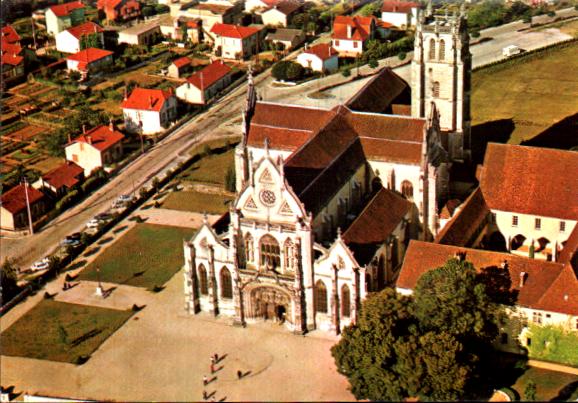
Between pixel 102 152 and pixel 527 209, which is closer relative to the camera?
pixel 527 209

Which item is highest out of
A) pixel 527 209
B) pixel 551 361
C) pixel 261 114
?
pixel 261 114

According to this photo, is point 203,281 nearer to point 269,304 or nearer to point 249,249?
point 249,249

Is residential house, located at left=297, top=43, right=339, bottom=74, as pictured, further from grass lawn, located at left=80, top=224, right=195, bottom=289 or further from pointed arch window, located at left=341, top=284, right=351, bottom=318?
pointed arch window, located at left=341, top=284, right=351, bottom=318

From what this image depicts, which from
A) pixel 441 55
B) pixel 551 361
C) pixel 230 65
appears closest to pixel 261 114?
pixel 441 55

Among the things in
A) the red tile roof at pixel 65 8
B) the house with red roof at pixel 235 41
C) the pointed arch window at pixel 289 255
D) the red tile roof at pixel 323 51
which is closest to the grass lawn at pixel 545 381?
the pointed arch window at pixel 289 255

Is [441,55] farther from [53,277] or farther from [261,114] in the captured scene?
[53,277]

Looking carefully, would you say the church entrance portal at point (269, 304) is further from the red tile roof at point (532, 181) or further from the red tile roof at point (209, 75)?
the red tile roof at point (209, 75)
